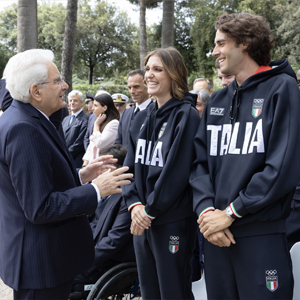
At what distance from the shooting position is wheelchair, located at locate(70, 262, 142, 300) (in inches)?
112

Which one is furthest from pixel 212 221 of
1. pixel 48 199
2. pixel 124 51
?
pixel 124 51

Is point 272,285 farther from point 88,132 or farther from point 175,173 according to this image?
point 88,132

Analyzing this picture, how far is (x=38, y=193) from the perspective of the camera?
1.84 metres

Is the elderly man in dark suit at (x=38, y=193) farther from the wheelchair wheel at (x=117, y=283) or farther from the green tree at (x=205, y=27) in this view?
the green tree at (x=205, y=27)

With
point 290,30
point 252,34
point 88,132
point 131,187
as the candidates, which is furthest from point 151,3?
point 252,34

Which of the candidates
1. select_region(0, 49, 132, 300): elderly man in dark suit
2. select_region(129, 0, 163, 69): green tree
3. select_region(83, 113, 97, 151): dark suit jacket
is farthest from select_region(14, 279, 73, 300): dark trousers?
select_region(129, 0, 163, 69): green tree

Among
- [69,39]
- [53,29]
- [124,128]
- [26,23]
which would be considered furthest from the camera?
[53,29]

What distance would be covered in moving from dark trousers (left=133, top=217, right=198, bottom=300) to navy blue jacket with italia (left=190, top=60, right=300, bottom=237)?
448mm

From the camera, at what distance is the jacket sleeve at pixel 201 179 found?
208cm

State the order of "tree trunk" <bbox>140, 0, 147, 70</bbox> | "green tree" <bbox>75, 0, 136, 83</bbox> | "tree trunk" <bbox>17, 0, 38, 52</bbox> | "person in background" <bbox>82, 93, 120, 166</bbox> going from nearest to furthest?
"person in background" <bbox>82, 93, 120, 166</bbox> < "tree trunk" <bbox>17, 0, 38, 52</bbox> < "tree trunk" <bbox>140, 0, 147, 70</bbox> < "green tree" <bbox>75, 0, 136, 83</bbox>

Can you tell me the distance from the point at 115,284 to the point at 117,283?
0.07 ft

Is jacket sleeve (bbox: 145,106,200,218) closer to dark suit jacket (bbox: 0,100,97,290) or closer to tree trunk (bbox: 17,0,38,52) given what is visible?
dark suit jacket (bbox: 0,100,97,290)

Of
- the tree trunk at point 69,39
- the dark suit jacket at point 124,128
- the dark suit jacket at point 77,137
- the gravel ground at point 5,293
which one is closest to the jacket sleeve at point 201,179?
the dark suit jacket at point 124,128

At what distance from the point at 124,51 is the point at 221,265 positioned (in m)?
40.2
